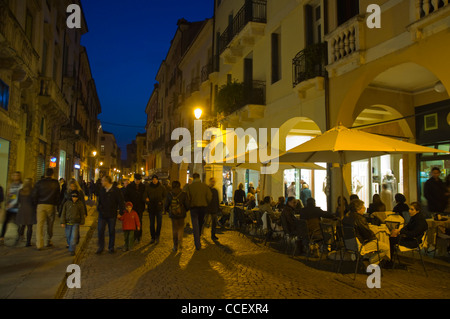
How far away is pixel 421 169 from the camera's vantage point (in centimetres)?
1192

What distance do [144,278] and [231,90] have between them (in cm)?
1215

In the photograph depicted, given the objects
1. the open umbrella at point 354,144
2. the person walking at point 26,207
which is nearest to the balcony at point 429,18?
the open umbrella at point 354,144

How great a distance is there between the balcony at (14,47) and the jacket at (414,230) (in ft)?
37.0

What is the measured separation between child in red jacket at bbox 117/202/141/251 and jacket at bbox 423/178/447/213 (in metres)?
7.24

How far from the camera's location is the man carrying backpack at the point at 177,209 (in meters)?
8.54

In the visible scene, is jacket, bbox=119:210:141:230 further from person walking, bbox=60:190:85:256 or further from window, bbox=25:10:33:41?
window, bbox=25:10:33:41

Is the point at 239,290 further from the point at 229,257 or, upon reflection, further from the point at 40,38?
the point at 40,38

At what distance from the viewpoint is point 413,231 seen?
6.65 m

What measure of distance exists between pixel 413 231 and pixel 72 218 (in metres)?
6.95

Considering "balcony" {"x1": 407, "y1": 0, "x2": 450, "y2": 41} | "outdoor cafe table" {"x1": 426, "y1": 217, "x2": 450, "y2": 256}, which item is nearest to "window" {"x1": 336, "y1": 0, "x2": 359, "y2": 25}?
"balcony" {"x1": 407, "y1": 0, "x2": 450, "y2": 41}

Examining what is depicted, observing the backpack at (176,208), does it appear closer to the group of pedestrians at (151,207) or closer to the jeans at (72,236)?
the group of pedestrians at (151,207)

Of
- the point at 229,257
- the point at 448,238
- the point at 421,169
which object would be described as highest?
the point at 421,169

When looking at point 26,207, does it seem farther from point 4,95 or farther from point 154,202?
point 4,95

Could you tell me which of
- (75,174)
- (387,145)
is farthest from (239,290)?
(75,174)
